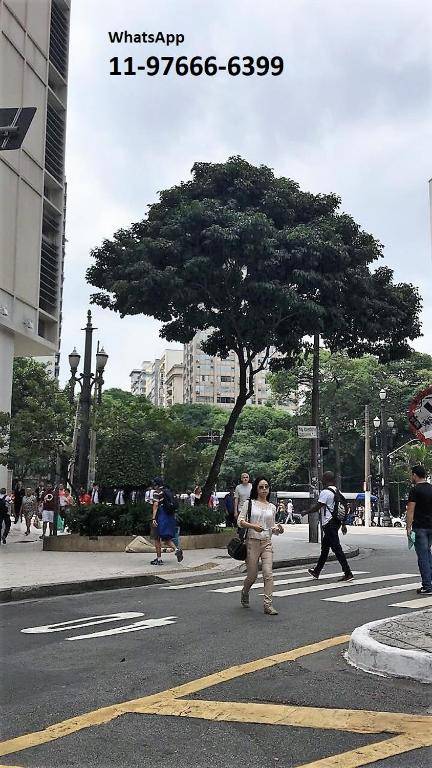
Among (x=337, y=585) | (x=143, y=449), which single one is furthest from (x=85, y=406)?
(x=337, y=585)

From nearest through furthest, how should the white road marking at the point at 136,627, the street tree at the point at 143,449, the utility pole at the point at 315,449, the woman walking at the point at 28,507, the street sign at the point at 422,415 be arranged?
the white road marking at the point at 136,627 → the street sign at the point at 422,415 → the street tree at the point at 143,449 → the utility pole at the point at 315,449 → the woman walking at the point at 28,507

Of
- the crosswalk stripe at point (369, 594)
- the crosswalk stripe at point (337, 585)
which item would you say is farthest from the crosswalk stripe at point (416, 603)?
the crosswalk stripe at point (337, 585)

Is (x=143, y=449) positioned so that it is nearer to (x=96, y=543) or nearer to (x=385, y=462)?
(x=96, y=543)

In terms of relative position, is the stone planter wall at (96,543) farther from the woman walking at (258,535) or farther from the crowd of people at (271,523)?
the woman walking at (258,535)

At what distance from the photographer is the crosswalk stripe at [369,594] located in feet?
34.3

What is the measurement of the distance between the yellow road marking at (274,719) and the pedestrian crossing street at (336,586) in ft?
16.1

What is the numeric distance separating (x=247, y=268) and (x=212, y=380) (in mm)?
110384

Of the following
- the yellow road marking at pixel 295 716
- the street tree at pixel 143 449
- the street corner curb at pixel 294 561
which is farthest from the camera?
the street tree at pixel 143 449

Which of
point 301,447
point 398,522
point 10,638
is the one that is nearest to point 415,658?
point 10,638

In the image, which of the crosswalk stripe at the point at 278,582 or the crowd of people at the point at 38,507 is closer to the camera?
the crosswalk stripe at the point at 278,582

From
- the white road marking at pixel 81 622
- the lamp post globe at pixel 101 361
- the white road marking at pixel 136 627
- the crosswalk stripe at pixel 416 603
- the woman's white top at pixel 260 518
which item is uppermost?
the lamp post globe at pixel 101 361

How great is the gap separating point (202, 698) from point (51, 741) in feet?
4.08

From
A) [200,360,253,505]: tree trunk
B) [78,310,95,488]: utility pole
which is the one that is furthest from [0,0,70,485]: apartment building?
[200,360,253,505]: tree trunk

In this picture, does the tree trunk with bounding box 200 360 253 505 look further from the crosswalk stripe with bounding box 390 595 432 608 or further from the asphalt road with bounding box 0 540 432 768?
the asphalt road with bounding box 0 540 432 768
